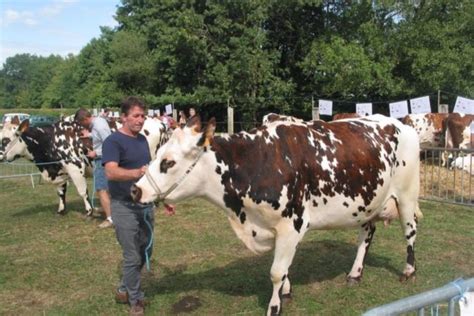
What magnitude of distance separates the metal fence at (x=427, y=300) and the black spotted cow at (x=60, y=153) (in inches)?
344

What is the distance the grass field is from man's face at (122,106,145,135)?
1.92m

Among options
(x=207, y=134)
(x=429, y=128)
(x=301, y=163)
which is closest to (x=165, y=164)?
(x=207, y=134)

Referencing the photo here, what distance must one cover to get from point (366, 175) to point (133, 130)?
2.45 m

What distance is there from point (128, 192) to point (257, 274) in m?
2.14

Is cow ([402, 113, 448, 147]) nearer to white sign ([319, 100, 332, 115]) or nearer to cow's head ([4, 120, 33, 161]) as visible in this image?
white sign ([319, 100, 332, 115])

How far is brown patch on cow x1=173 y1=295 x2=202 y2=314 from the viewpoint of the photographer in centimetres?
509

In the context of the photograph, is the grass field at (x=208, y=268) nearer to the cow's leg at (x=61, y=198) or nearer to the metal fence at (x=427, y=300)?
the cow's leg at (x=61, y=198)

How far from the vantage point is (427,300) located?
184 cm

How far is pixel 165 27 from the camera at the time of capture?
29.9 m

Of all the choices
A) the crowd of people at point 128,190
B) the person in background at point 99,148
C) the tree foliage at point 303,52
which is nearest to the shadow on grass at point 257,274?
the crowd of people at point 128,190

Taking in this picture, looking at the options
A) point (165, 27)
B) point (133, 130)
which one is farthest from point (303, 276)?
point (165, 27)

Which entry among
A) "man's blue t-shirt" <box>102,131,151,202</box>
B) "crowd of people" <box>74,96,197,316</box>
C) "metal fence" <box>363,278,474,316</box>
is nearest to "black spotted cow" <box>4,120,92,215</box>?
"crowd of people" <box>74,96,197,316</box>

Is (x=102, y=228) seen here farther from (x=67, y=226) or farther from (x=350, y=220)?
(x=350, y=220)

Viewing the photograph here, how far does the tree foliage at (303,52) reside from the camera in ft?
77.7
